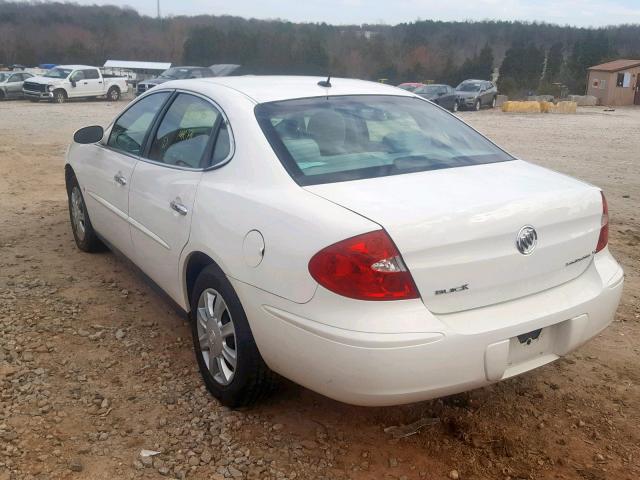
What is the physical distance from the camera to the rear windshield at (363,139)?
2916mm

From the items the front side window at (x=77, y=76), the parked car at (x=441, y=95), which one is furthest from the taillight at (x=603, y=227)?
the front side window at (x=77, y=76)

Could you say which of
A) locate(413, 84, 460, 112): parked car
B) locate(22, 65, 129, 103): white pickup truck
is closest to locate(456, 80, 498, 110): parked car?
locate(413, 84, 460, 112): parked car

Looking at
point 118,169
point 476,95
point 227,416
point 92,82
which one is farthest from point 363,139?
point 476,95

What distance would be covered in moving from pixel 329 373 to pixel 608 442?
140 cm

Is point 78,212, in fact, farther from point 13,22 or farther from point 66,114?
point 13,22

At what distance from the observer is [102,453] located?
2756 millimetres

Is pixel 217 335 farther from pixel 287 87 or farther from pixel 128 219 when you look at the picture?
pixel 287 87

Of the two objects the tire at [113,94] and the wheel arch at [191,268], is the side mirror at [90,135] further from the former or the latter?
the tire at [113,94]

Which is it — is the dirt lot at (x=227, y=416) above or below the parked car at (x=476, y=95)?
above

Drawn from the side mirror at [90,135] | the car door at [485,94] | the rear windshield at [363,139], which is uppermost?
the rear windshield at [363,139]

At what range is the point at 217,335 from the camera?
3.07m

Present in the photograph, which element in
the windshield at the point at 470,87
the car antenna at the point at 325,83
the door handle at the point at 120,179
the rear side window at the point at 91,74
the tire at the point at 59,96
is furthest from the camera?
the windshield at the point at 470,87

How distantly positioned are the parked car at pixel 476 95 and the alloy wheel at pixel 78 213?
29725mm

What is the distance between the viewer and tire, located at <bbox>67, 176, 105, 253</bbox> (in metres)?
5.10
